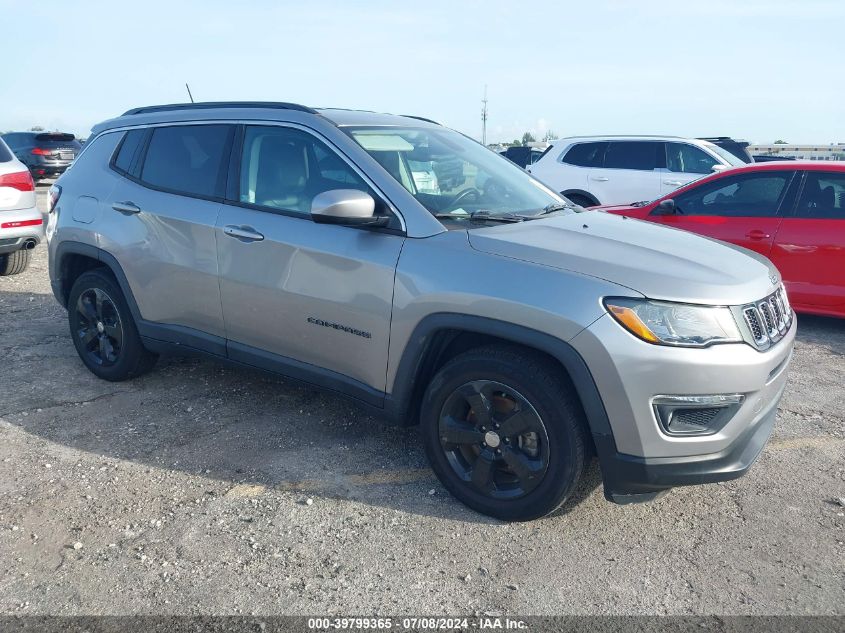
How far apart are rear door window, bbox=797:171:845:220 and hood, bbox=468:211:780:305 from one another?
3.24 m

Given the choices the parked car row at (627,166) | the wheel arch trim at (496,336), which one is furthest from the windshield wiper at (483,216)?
the parked car row at (627,166)

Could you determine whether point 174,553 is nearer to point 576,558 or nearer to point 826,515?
point 576,558

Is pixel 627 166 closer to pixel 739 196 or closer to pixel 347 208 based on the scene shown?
pixel 739 196

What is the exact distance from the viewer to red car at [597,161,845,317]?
619 cm

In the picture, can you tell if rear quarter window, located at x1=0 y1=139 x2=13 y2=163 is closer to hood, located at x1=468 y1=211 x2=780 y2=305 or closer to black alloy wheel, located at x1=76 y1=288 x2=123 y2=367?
black alloy wheel, located at x1=76 y1=288 x2=123 y2=367

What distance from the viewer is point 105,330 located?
4.85m

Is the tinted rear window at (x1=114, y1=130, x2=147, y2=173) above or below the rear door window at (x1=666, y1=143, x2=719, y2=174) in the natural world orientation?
above

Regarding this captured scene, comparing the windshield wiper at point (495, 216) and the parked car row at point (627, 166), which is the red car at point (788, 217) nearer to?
the parked car row at point (627, 166)

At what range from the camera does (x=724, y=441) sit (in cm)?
288

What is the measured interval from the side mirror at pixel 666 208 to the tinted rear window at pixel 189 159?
4452mm

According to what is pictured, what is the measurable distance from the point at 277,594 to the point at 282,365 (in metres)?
1.39

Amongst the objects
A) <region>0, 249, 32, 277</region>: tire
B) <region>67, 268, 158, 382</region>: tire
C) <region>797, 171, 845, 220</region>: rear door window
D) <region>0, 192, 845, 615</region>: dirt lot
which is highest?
<region>797, 171, 845, 220</region>: rear door window

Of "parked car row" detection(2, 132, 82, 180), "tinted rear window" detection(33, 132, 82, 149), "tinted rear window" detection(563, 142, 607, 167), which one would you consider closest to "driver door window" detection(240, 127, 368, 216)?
"tinted rear window" detection(563, 142, 607, 167)

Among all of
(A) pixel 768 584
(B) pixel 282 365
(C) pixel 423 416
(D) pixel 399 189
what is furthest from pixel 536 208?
(A) pixel 768 584
